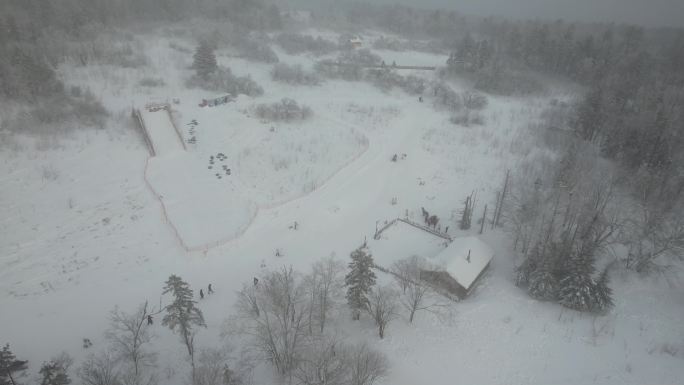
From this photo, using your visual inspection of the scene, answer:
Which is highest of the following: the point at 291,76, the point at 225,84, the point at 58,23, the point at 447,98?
the point at 58,23

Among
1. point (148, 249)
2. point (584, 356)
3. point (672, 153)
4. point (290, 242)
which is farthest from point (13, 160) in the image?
point (672, 153)

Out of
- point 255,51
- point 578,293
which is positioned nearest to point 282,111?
point 255,51

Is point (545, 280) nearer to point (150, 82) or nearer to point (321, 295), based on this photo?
point (321, 295)

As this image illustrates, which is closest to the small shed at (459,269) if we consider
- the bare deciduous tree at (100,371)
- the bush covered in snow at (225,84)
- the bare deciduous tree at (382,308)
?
the bare deciduous tree at (382,308)

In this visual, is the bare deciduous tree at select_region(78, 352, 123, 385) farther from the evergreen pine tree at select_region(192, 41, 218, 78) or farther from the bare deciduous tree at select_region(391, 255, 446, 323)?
the evergreen pine tree at select_region(192, 41, 218, 78)

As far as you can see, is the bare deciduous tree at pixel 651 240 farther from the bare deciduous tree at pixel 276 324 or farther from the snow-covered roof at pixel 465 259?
the bare deciduous tree at pixel 276 324

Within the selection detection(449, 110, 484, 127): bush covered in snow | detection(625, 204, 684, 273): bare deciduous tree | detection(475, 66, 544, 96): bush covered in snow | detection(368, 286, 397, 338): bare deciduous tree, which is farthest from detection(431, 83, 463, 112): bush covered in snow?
detection(368, 286, 397, 338): bare deciduous tree

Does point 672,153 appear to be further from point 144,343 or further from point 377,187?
point 144,343
